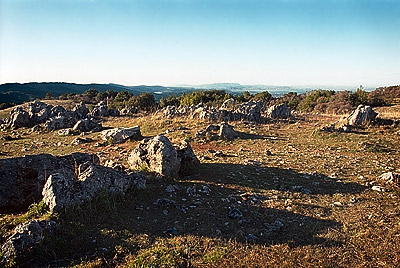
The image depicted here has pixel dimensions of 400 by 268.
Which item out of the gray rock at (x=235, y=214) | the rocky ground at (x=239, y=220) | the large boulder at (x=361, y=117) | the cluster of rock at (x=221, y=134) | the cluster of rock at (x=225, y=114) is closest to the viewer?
the rocky ground at (x=239, y=220)

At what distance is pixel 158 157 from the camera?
1159 centimetres

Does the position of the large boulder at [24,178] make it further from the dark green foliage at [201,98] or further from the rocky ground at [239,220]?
the dark green foliage at [201,98]

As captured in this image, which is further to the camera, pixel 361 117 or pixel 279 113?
pixel 279 113

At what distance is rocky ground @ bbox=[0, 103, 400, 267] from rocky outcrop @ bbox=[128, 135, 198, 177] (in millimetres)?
316

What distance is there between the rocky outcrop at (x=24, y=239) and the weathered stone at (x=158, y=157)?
5.11 metres

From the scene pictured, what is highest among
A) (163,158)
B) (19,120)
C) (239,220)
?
(163,158)

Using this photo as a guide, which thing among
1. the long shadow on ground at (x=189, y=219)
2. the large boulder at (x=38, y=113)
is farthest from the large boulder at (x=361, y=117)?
the large boulder at (x=38, y=113)

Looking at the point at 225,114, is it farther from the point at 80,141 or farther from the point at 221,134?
the point at 80,141

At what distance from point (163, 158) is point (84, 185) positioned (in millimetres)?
3795

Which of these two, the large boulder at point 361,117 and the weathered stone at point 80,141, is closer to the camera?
the weathered stone at point 80,141

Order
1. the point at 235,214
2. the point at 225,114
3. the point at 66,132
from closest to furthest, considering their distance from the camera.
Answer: the point at 235,214, the point at 66,132, the point at 225,114

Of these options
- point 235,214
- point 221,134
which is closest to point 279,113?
point 221,134

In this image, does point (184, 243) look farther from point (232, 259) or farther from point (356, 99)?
point (356, 99)

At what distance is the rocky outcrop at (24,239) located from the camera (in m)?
6.03
